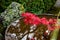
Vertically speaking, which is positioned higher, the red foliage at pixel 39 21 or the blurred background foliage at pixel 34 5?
the red foliage at pixel 39 21

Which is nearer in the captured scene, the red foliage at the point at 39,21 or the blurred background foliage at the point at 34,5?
the red foliage at the point at 39,21

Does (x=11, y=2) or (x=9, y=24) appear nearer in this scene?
(x=9, y=24)

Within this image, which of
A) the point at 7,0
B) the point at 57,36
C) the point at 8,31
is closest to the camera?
the point at 57,36

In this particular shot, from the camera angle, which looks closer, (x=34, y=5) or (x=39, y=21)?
(x=39, y=21)

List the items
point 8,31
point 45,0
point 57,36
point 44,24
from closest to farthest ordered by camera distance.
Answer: point 57,36, point 44,24, point 8,31, point 45,0

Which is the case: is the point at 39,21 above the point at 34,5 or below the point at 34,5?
above

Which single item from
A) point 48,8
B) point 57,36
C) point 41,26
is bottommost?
point 48,8

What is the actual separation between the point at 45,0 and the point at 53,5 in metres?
0.39

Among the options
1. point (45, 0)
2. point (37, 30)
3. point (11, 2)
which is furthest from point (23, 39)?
point (45, 0)

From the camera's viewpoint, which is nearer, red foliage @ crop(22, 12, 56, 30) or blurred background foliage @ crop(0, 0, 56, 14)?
red foliage @ crop(22, 12, 56, 30)

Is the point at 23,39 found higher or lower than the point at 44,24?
lower

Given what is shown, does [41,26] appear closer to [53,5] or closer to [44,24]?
[44,24]

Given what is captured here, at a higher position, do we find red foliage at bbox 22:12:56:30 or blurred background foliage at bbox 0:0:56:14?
red foliage at bbox 22:12:56:30

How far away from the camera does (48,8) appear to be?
16.7ft
